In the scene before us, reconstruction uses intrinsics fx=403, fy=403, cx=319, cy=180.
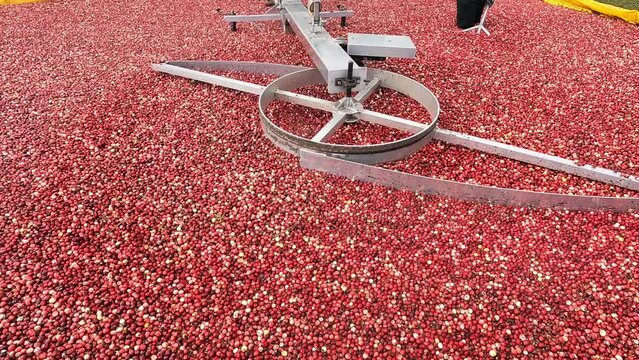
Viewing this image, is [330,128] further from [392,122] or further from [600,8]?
[600,8]

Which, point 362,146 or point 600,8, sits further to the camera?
point 600,8

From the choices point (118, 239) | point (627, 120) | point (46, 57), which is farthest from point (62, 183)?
point (627, 120)

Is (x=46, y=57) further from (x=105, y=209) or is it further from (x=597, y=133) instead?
(x=597, y=133)

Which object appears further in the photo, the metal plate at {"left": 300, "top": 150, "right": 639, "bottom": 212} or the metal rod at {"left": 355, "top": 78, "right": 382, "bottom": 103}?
the metal rod at {"left": 355, "top": 78, "right": 382, "bottom": 103}

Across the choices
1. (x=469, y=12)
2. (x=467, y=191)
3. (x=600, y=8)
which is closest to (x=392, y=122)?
(x=467, y=191)

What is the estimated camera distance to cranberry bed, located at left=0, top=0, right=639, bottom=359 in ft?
8.07

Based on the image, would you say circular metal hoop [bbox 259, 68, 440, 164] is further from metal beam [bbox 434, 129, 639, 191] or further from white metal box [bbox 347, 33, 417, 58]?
white metal box [bbox 347, 33, 417, 58]

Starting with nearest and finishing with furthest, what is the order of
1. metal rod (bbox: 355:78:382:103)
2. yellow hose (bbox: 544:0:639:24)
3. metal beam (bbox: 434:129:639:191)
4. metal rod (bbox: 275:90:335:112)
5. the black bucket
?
metal beam (bbox: 434:129:639:191) → metal rod (bbox: 275:90:335:112) → metal rod (bbox: 355:78:382:103) → the black bucket → yellow hose (bbox: 544:0:639:24)

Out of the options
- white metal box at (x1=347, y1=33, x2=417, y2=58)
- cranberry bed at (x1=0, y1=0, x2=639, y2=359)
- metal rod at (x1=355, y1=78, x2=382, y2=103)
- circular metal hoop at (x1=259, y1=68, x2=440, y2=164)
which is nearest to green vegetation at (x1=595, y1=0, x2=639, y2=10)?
cranberry bed at (x1=0, y1=0, x2=639, y2=359)

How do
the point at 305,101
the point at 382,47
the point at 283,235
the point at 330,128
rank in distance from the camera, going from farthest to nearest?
the point at 305,101 → the point at 382,47 → the point at 330,128 → the point at 283,235

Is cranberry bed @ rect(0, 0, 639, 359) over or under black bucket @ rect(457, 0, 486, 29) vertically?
under

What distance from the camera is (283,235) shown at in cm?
314

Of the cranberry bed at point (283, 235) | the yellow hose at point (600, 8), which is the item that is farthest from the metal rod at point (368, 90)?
the yellow hose at point (600, 8)

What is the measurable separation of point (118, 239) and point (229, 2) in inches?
290
